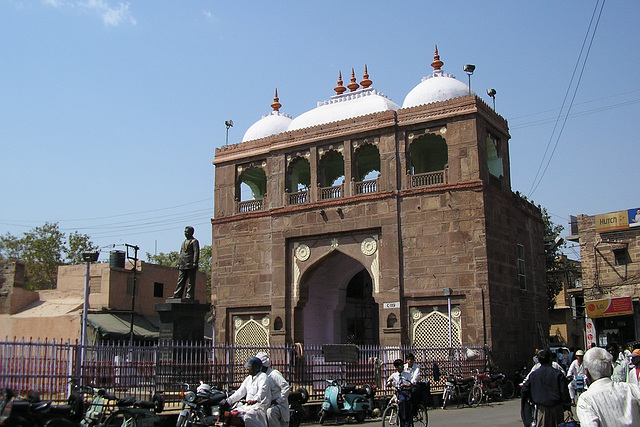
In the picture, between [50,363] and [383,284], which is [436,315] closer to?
[383,284]

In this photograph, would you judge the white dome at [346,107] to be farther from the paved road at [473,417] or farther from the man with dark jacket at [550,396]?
the man with dark jacket at [550,396]

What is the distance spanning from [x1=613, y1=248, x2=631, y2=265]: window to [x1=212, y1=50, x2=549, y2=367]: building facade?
5106 millimetres

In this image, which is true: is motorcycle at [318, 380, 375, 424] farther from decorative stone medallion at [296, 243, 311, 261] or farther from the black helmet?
decorative stone medallion at [296, 243, 311, 261]

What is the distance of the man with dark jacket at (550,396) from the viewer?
655 centimetres

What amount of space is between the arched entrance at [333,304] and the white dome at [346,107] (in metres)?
4.68

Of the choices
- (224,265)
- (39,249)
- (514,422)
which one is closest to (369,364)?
(514,422)

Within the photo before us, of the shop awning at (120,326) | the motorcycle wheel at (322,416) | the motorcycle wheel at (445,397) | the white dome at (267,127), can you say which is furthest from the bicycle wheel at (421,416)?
the shop awning at (120,326)

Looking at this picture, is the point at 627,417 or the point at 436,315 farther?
the point at 436,315

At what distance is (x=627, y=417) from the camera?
3.96 m

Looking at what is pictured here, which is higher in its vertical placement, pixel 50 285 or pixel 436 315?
pixel 50 285

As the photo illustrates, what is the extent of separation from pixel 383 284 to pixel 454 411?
229 inches

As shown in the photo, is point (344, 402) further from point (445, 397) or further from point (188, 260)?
point (188, 260)

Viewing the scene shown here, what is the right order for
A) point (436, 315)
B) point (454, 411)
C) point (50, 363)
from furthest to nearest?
point (436, 315) < point (454, 411) < point (50, 363)

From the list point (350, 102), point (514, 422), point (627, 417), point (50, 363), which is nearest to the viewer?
point (627, 417)
